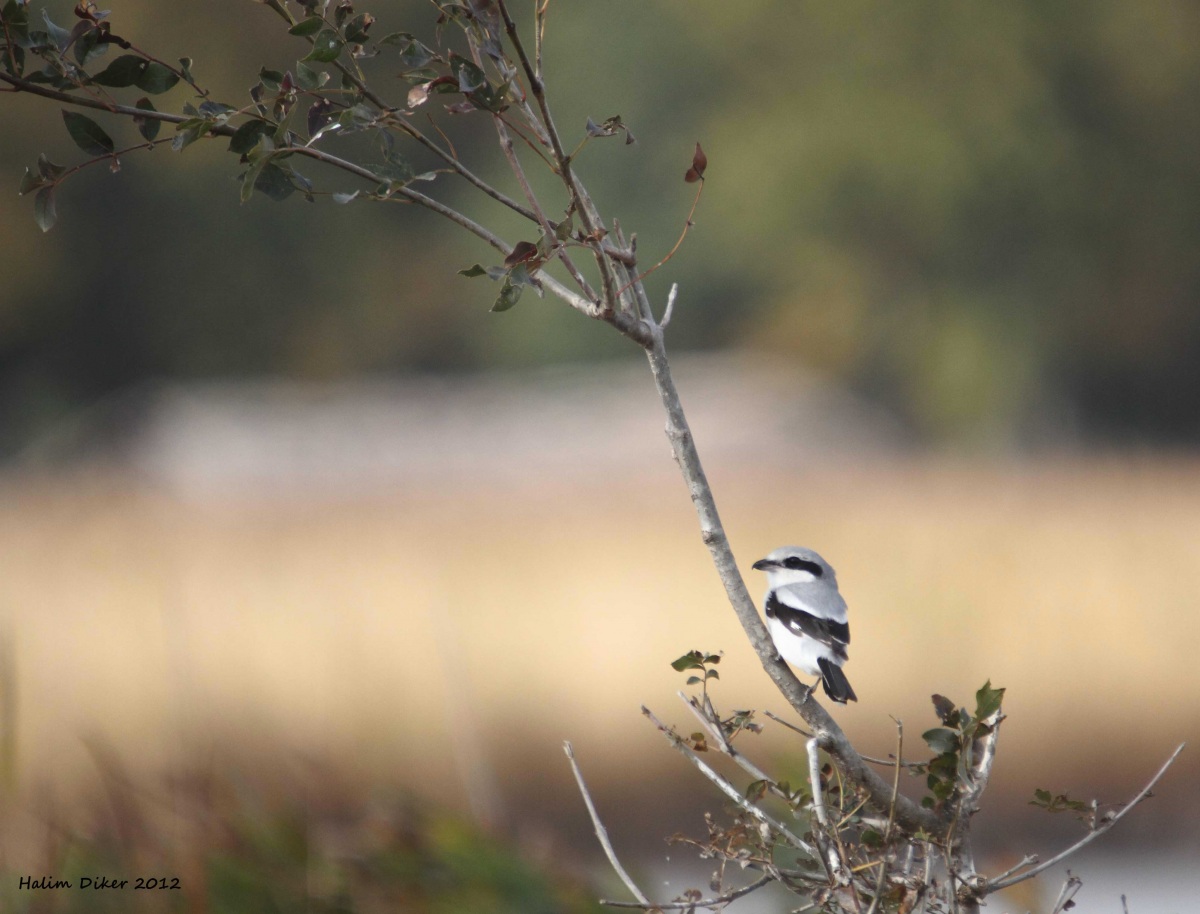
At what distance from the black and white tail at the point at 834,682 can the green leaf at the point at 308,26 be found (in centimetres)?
143

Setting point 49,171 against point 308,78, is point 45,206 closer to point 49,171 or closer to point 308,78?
point 49,171

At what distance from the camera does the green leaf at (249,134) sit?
1.42 meters

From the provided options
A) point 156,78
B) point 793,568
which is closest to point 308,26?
point 156,78

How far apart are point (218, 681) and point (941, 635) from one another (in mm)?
4240

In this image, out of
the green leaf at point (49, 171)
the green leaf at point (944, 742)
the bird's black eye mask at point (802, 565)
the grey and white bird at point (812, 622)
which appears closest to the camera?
the green leaf at point (944, 742)

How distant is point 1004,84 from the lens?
22328 mm

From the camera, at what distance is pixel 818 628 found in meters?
2.42

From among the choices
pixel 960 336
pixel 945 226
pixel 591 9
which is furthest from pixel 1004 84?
pixel 591 9

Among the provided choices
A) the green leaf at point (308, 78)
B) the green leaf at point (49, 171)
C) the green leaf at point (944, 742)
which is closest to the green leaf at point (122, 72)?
the green leaf at point (49, 171)

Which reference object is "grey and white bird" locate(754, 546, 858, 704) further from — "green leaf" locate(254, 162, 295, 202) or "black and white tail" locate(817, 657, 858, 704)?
"green leaf" locate(254, 162, 295, 202)

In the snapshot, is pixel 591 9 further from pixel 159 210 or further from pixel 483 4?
pixel 483 4

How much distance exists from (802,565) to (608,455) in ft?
73.1

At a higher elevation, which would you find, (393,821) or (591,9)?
(591,9)

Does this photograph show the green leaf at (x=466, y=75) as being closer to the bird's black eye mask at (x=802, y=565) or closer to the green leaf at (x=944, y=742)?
the green leaf at (x=944, y=742)
